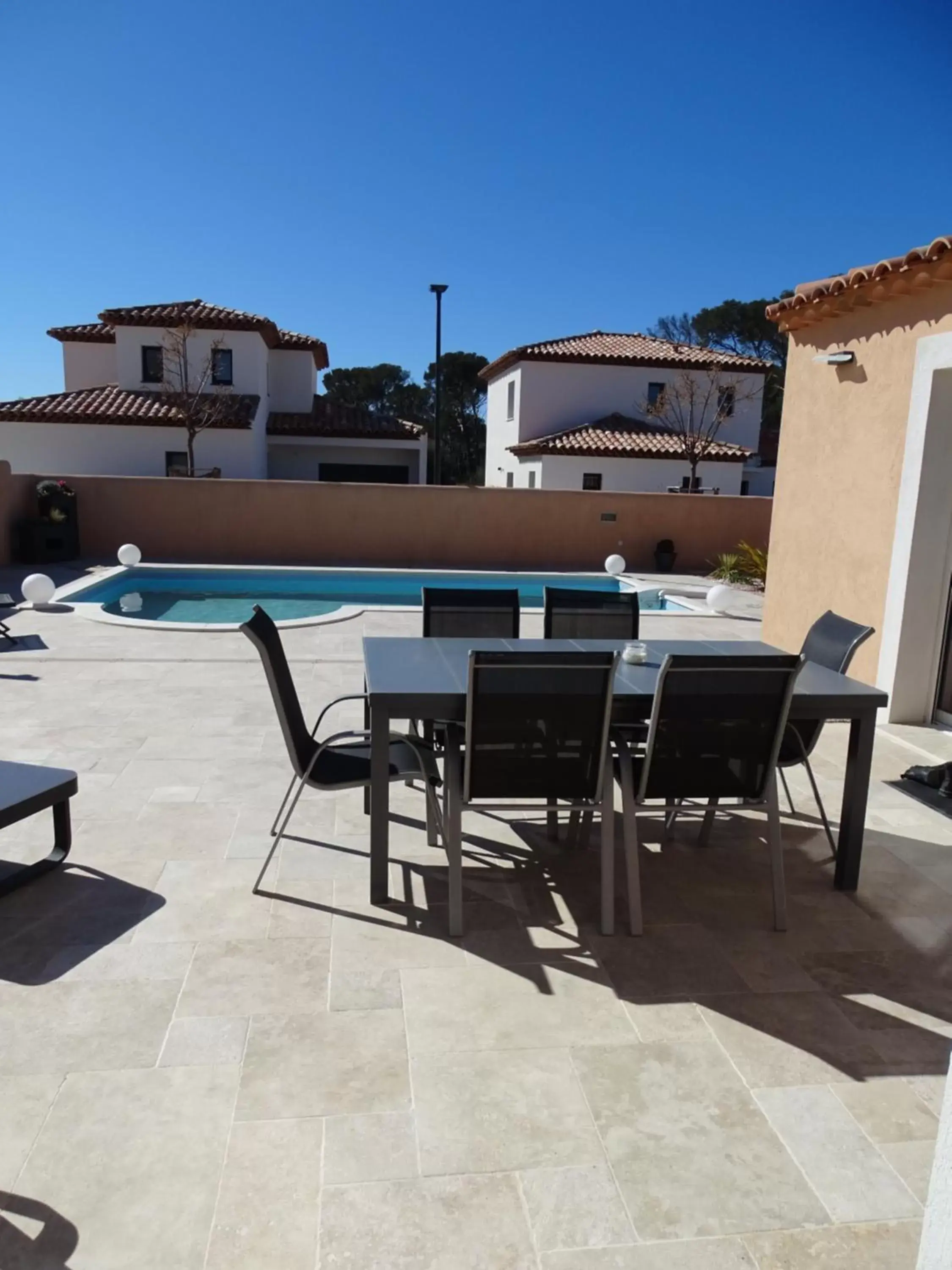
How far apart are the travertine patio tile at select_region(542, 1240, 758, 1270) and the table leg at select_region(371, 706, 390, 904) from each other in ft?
5.41

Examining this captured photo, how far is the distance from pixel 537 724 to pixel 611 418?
24.9 meters

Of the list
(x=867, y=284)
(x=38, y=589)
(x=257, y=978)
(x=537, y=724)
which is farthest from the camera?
(x=38, y=589)

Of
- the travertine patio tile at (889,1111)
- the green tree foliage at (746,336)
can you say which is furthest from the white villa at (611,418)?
the travertine patio tile at (889,1111)

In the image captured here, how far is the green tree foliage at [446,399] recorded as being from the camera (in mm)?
37438

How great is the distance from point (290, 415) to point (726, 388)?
42.7 ft

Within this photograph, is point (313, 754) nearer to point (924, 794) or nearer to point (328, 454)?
point (924, 794)

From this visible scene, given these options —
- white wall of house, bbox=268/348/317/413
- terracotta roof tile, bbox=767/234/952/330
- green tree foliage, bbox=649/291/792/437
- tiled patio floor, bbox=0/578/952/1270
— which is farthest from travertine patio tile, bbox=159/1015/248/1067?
green tree foliage, bbox=649/291/792/437

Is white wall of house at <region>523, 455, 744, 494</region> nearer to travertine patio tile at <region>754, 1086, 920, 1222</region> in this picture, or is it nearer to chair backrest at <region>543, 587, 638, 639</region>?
chair backrest at <region>543, 587, 638, 639</region>

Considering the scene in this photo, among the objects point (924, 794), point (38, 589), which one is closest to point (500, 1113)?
point (924, 794)

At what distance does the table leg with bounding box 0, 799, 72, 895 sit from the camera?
134 inches

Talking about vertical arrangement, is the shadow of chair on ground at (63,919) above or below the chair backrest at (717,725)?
below

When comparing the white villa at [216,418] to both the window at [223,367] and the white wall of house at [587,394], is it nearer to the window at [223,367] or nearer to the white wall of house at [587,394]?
the window at [223,367]

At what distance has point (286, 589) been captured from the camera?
540 inches

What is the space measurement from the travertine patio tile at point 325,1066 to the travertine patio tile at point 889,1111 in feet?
3.90
